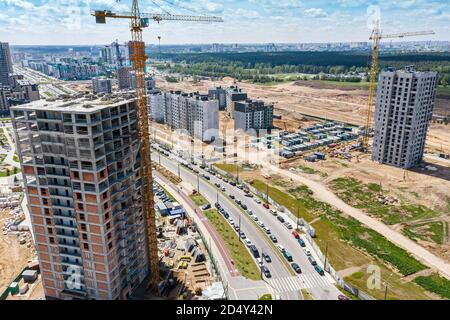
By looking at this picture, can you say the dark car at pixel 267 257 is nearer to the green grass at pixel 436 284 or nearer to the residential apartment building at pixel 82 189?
the residential apartment building at pixel 82 189

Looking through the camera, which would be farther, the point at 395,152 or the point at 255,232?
the point at 395,152

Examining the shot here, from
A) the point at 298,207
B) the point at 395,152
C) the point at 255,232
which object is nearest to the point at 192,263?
the point at 255,232

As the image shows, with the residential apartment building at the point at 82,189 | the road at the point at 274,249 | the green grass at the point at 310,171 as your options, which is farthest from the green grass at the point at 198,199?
the green grass at the point at 310,171

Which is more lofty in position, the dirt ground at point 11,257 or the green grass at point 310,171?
the green grass at point 310,171

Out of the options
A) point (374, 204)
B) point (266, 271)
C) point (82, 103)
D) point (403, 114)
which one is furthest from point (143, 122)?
point (403, 114)

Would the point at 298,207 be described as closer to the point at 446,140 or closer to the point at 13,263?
the point at 13,263

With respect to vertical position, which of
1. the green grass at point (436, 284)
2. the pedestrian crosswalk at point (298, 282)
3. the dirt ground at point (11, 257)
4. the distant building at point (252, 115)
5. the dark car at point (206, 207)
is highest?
the distant building at point (252, 115)

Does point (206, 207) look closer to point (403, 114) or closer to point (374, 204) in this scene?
point (374, 204)

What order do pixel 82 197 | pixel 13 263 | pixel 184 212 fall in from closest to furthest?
pixel 82 197, pixel 13 263, pixel 184 212
